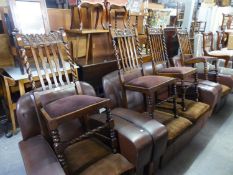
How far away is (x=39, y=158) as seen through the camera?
1.14 meters

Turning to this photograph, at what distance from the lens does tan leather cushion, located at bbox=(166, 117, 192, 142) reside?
173 cm

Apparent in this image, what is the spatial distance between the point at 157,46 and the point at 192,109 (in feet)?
2.97

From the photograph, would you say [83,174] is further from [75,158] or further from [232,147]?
[232,147]

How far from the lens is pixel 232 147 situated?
213cm

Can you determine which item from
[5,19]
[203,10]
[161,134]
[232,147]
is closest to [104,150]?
[161,134]

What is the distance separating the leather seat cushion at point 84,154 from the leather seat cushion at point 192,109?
1.04 meters

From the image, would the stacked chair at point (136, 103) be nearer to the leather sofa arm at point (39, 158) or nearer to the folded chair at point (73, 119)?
the folded chair at point (73, 119)

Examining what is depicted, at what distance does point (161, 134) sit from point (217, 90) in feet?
4.52

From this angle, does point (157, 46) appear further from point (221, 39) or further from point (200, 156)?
point (221, 39)

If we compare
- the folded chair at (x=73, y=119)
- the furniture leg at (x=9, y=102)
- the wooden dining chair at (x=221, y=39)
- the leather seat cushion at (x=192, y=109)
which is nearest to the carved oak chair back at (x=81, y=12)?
the folded chair at (x=73, y=119)

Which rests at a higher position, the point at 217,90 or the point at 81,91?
the point at 81,91

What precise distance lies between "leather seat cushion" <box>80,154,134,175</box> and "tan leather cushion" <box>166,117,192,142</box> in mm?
557

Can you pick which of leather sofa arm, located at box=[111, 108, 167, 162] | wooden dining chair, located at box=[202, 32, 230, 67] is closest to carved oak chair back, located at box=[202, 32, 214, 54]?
wooden dining chair, located at box=[202, 32, 230, 67]

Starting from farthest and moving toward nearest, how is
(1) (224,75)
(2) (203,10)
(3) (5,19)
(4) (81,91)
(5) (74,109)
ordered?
(2) (203,10)
(1) (224,75)
(3) (5,19)
(4) (81,91)
(5) (74,109)
